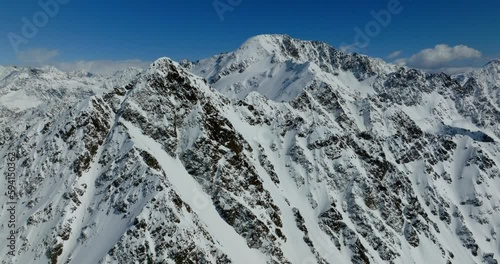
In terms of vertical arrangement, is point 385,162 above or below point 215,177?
above

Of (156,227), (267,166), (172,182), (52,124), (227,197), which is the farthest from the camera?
(267,166)

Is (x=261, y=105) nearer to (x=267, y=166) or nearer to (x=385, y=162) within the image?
(x=267, y=166)

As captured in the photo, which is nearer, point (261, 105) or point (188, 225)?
point (188, 225)

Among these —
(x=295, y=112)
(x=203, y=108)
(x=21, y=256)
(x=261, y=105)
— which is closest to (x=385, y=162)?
(x=295, y=112)

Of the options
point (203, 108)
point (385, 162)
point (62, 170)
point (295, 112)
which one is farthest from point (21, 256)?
point (385, 162)

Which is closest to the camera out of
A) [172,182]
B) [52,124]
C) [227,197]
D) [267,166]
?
[172,182]

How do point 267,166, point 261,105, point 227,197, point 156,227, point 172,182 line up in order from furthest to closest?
point 261,105
point 267,166
point 227,197
point 172,182
point 156,227

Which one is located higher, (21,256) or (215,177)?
(215,177)

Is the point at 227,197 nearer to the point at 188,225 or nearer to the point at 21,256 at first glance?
the point at 188,225

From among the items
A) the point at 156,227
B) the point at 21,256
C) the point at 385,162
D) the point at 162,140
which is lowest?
the point at 21,256
